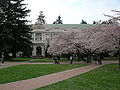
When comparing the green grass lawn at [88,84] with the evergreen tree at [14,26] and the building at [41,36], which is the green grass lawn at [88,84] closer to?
the evergreen tree at [14,26]

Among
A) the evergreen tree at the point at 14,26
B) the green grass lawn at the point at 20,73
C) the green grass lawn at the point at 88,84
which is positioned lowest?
the green grass lawn at the point at 88,84

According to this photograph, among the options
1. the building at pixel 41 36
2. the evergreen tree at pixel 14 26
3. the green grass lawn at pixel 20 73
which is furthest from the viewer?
the building at pixel 41 36

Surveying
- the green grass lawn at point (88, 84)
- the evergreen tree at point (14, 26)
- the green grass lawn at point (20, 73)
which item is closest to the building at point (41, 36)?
the evergreen tree at point (14, 26)

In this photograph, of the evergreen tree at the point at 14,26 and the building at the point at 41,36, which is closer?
the evergreen tree at the point at 14,26

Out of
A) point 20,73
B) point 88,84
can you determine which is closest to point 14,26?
point 20,73

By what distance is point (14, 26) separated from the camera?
1457 inches

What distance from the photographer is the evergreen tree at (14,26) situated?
35656 millimetres

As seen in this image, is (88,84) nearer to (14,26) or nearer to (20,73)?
(20,73)

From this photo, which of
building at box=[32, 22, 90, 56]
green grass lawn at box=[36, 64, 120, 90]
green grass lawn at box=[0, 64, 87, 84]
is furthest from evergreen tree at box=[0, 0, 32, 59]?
building at box=[32, 22, 90, 56]

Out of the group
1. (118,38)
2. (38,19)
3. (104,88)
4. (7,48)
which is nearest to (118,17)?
(118,38)

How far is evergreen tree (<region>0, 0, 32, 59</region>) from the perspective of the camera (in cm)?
3566

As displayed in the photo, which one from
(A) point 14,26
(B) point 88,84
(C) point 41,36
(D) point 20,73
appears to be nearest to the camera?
(B) point 88,84

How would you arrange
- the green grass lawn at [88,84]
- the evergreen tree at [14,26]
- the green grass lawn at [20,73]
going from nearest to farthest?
the green grass lawn at [88,84] < the green grass lawn at [20,73] < the evergreen tree at [14,26]

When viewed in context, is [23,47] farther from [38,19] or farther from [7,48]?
[38,19]
